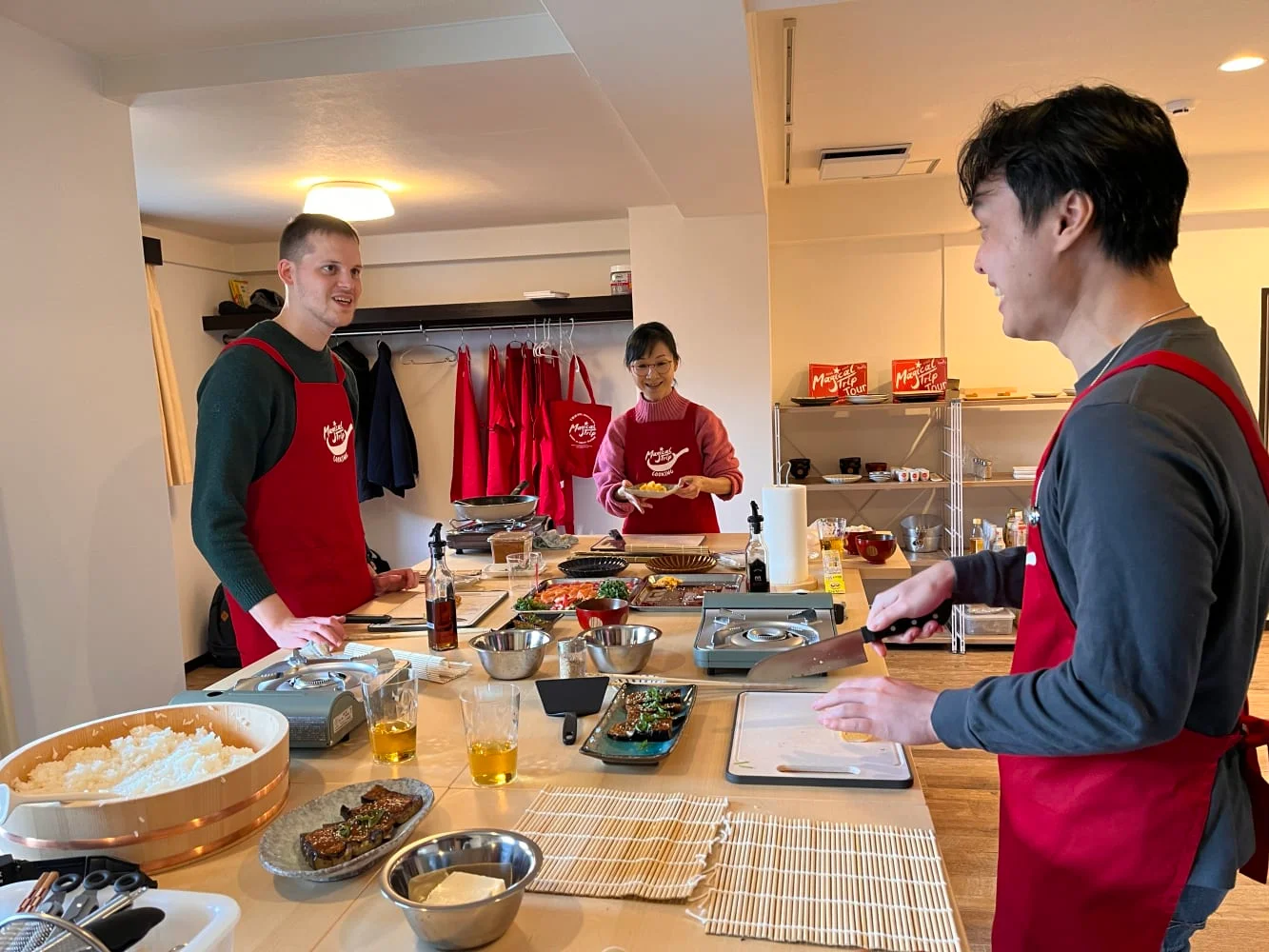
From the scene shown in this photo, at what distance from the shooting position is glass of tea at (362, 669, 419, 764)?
1376 millimetres

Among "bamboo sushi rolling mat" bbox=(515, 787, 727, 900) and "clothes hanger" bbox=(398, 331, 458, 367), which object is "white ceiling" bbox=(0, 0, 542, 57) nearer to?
"bamboo sushi rolling mat" bbox=(515, 787, 727, 900)

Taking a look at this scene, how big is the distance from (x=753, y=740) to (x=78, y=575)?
223 cm

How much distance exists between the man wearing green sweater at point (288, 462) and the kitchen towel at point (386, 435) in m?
3.42

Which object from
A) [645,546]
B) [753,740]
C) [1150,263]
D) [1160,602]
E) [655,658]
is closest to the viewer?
[1160,602]

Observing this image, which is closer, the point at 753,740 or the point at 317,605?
the point at 753,740

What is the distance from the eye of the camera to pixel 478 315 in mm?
5430

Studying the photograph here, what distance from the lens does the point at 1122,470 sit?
87cm

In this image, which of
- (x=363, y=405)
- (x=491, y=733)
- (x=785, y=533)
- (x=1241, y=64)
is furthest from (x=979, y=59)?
(x=363, y=405)

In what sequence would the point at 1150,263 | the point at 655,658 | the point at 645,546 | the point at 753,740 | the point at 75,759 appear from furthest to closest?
the point at 645,546 < the point at 655,658 < the point at 753,740 < the point at 75,759 < the point at 1150,263

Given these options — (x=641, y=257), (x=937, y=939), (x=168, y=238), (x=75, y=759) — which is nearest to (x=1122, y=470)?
(x=937, y=939)

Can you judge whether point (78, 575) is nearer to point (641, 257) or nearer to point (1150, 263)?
Answer: point (1150, 263)

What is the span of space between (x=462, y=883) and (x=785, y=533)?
62.3 inches

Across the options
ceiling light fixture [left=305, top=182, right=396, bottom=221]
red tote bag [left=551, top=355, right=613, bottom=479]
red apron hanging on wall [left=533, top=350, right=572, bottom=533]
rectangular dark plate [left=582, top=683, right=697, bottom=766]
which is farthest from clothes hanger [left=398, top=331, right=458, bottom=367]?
rectangular dark plate [left=582, top=683, right=697, bottom=766]

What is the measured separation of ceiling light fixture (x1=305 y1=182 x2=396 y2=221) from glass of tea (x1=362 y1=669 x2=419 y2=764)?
11.5ft
